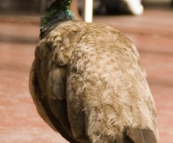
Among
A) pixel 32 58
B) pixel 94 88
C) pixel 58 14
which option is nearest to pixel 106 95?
pixel 94 88

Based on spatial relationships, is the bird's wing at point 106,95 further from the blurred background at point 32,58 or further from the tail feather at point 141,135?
the blurred background at point 32,58

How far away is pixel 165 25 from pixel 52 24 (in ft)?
21.0

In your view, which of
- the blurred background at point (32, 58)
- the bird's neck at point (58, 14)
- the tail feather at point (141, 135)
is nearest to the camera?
the tail feather at point (141, 135)

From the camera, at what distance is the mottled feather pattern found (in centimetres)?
267

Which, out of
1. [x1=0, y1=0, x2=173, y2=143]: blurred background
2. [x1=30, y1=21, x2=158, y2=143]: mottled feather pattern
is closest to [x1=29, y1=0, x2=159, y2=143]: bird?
[x1=30, y1=21, x2=158, y2=143]: mottled feather pattern

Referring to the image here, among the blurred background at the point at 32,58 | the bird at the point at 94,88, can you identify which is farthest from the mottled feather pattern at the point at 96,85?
the blurred background at the point at 32,58

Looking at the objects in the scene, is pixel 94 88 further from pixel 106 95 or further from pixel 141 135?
pixel 141 135

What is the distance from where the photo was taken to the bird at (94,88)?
2664 mm

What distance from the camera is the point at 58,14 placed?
413cm

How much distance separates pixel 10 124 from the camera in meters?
4.36

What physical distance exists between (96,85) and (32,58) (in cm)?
415

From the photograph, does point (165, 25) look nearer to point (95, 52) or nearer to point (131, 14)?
point (131, 14)

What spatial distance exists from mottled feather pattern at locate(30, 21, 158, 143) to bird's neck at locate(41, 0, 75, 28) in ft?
2.92

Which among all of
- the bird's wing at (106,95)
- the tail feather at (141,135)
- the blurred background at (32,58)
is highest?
the bird's wing at (106,95)
